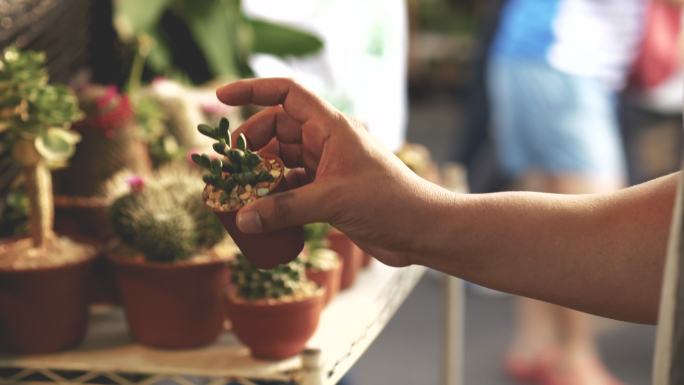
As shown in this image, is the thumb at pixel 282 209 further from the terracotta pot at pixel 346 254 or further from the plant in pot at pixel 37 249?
the terracotta pot at pixel 346 254

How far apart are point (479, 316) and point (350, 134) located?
2978mm

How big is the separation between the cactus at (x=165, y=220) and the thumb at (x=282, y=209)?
0.96ft

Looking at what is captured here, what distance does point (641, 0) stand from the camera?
2.89 meters

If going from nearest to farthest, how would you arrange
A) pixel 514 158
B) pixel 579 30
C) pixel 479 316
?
pixel 579 30
pixel 514 158
pixel 479 316

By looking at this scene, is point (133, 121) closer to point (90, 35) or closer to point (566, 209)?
point (90, 35)

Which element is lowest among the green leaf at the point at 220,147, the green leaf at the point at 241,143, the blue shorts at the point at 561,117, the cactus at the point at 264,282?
the cactus at the point at 264,282

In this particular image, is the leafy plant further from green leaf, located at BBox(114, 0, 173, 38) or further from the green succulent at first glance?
green leaf, located at BBox(114, 0, 173, 38)

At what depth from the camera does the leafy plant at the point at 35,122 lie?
3.62 feet

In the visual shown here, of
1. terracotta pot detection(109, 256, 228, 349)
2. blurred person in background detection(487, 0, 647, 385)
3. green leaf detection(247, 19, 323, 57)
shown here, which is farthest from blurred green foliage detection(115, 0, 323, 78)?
blurred person in background detection(487, 0, 647, 385)

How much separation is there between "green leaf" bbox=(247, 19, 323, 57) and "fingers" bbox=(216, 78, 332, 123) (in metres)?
0.91

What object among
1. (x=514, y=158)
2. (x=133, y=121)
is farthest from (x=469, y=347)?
(x=133, y=121)

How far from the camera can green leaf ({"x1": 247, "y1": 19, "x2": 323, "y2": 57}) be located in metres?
1.85

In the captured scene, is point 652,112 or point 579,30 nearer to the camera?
point 579,30

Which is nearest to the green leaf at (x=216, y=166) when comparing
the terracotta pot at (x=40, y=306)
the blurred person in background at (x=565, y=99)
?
the terracotta pot at (x=40, y=306)
